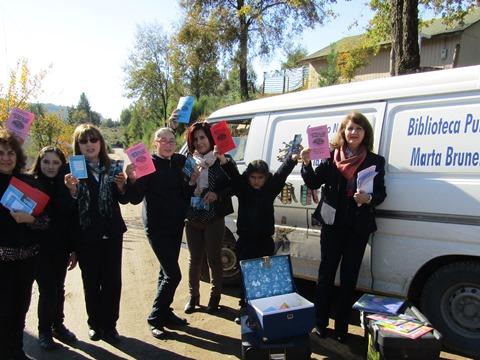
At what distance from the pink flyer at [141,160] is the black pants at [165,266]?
0.63 m

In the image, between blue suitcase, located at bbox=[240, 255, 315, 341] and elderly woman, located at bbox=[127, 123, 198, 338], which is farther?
elderly woman, located at bbox=[127, 123, 198, 338]

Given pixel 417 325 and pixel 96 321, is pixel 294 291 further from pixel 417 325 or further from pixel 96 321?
pixel 96 321

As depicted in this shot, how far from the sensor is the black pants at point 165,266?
3760mm

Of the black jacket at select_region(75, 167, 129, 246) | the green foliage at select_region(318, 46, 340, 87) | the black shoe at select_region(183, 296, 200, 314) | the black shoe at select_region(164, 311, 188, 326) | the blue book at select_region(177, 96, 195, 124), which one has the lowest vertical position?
the black shoe at select_region(164, 311, 188, 326)

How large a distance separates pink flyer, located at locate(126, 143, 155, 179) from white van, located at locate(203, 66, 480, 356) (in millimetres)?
1683

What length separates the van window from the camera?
4777 millimetres

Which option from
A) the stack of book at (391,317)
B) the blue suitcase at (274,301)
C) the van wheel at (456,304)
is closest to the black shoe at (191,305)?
the blue suitcase at (274,301)

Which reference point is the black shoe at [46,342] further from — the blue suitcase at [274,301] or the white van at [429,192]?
the white van at [429,192]

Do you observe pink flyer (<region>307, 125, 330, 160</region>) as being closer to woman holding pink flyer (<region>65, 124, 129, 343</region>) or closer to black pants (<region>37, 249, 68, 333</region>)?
woman holding pink flyer (<region>65, 124, 129, 343</region>)

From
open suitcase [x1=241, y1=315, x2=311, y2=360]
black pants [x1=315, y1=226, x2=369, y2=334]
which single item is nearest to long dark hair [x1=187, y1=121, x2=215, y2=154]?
black pants [x1=315, y1=226, x2=369, y2=334]

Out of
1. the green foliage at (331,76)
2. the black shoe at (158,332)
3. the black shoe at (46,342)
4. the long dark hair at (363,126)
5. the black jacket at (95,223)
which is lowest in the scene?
the black shoe at (46,342)

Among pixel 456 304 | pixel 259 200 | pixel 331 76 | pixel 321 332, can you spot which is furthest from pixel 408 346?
pixel 331 76

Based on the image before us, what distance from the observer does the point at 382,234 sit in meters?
3.54

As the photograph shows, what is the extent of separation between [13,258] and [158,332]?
143 cm
